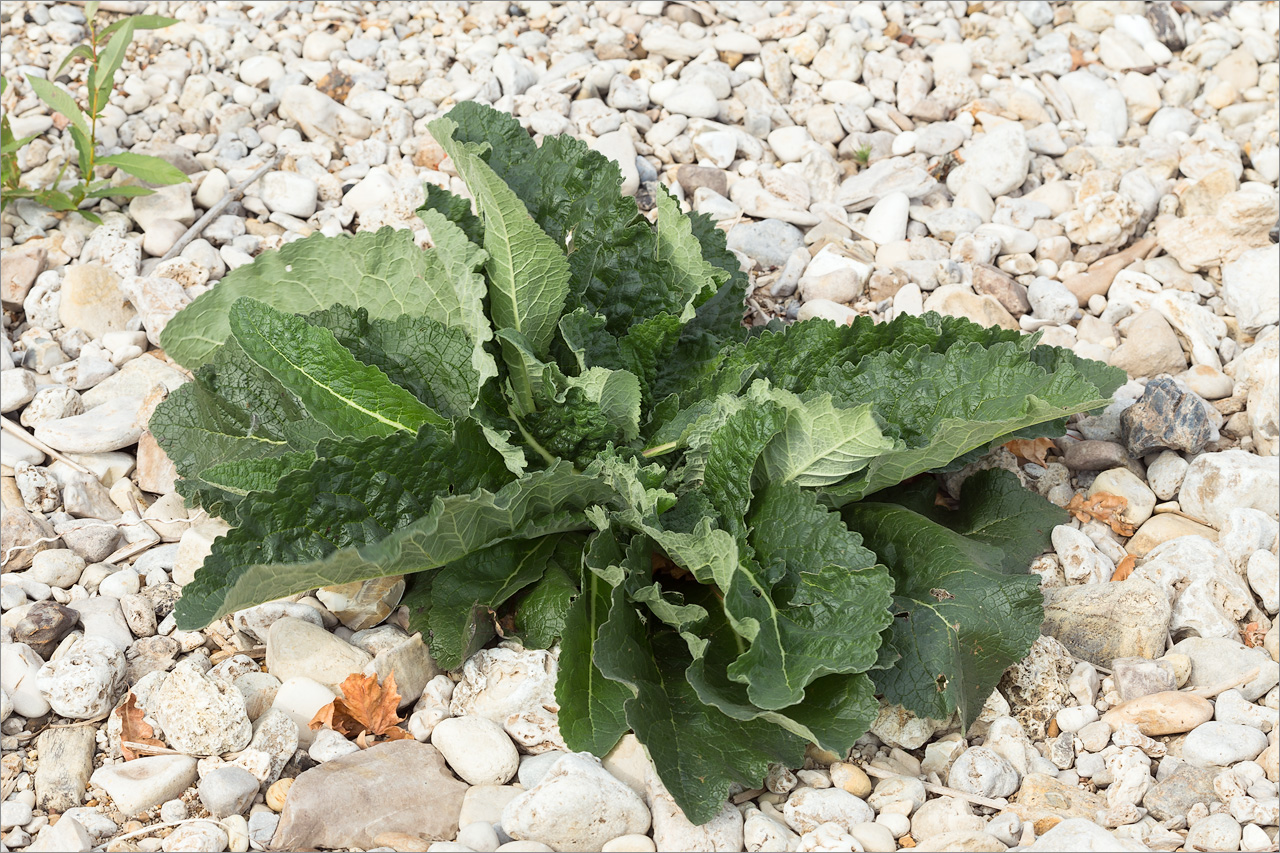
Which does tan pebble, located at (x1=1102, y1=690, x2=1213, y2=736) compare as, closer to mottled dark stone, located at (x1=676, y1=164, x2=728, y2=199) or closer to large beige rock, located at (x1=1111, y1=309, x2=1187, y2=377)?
large beige rock, located at (x1=1111, y1=309, x2=1187, y2=377)

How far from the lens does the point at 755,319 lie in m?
3.73

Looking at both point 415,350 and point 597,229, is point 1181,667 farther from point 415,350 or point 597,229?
point 415,350

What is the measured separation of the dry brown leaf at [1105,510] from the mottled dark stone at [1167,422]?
215 mm

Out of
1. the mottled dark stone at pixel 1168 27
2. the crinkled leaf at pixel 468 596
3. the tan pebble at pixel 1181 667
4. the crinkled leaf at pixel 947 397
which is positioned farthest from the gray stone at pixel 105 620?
the mottled dark stone at pixel 1168 27

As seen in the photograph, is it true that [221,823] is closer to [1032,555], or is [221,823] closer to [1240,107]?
[1032,555]

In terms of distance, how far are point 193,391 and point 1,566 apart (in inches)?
27.3

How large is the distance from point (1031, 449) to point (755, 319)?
3.27ft

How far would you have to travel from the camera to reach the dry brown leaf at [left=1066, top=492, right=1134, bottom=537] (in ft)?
10.3

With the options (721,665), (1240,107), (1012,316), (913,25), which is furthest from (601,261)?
(1240,107)

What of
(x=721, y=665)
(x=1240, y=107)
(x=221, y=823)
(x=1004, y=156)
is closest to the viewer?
(x=221, y=823)

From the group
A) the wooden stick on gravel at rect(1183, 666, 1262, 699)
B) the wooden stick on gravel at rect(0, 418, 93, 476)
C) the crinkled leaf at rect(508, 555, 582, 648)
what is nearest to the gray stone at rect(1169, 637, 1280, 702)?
the wooden stick on gravel at rect(1183, 666, 1262, 699)

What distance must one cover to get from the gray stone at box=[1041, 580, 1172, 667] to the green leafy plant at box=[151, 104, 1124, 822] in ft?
0.58

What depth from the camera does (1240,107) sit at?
4.61 meters

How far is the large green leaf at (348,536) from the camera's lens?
7.07 feet
